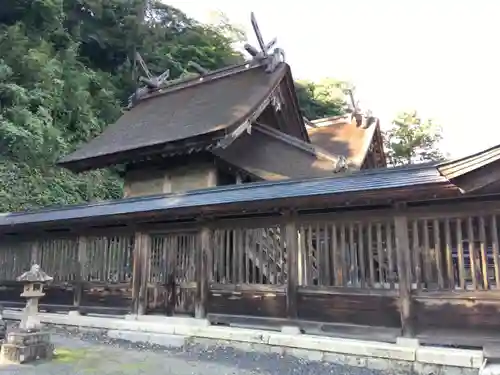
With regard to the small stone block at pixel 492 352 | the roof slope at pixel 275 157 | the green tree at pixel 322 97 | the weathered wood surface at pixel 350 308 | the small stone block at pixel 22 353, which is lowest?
the small stone block at pixel 22 353

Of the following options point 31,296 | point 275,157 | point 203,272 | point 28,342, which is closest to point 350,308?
point 203,272

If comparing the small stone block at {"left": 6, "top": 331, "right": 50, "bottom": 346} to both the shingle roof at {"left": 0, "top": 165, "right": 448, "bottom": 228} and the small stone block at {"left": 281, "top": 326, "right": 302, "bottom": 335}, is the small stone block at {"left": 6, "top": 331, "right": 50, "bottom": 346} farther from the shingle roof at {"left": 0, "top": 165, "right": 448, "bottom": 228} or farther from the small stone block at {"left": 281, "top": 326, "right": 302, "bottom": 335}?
the small stone block at {"left": 281, "top": 326, "right": 302, "bottom": 335}

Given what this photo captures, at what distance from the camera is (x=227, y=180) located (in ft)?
39.9

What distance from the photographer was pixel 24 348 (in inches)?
249

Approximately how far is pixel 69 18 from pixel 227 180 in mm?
18794

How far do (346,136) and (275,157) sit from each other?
278 inches

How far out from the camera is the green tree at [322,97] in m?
32.9

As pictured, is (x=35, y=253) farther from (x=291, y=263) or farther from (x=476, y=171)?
Result: (x=476, y=171)

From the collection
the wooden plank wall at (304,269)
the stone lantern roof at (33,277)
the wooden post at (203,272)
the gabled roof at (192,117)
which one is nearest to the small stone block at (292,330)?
the wooden plank wall at (304,269)

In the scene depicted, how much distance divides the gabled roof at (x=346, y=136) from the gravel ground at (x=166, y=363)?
9834mm

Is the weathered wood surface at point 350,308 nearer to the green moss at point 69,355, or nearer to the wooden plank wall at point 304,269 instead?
the wooden plank wall at point 304,269

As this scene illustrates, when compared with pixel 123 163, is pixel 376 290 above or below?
below

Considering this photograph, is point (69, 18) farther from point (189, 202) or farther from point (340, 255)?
point (340, 255)

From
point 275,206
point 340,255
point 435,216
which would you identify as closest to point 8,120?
point 275,206
